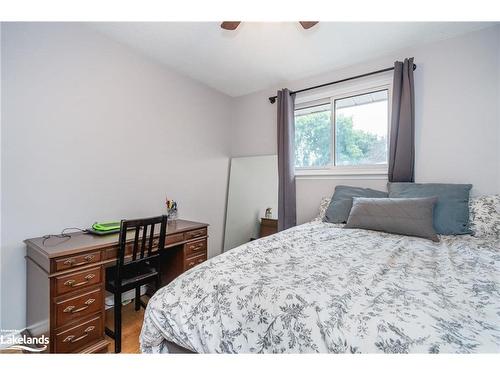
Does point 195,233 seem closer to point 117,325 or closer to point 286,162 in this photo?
point 117,325

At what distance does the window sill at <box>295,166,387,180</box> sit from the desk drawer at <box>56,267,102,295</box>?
2237mm

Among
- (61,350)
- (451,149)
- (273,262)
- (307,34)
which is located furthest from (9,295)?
(451,149)

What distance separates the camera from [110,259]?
4.92 feet

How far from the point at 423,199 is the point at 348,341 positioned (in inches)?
59.9

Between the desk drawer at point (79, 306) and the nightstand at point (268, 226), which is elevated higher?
the nightstand at point (268, 226)

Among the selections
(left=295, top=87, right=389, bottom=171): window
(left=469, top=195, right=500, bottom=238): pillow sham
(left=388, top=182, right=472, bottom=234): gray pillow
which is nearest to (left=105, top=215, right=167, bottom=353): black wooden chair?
(left=295, top=87, right=389, bottom=171): window

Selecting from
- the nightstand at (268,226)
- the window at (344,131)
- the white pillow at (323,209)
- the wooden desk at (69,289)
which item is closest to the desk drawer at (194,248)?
the wooden desk at (69,289)

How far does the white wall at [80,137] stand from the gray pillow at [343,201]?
1.63 meters

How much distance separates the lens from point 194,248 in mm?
2184

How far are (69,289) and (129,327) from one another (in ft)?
2.17

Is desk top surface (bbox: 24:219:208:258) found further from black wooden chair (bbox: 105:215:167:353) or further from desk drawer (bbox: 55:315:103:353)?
desk drawer (bbox: 55:315:103:353)

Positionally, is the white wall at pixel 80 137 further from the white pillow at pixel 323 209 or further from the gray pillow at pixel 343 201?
the gray pillow at pixel 343 201

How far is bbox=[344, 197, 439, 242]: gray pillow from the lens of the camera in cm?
159

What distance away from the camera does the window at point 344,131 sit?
2.39 meters
